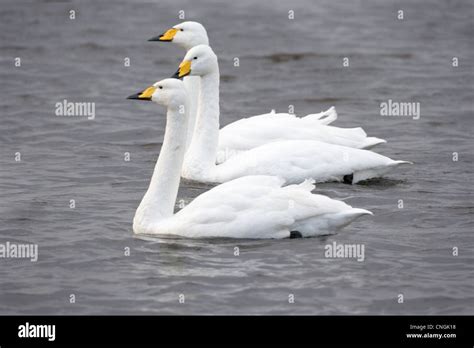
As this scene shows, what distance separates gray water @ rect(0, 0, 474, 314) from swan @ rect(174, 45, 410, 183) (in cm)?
23

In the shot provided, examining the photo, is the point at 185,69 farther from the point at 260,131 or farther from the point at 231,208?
the point at 231,208

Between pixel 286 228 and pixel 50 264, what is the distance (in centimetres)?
228

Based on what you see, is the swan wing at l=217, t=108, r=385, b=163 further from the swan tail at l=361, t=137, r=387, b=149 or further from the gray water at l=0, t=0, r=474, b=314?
the gray water at l=0, t=0, r=474, b=314

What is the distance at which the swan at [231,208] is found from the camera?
37.8 feet

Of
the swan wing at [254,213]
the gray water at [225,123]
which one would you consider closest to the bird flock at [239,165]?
the swan wing at [254,213]

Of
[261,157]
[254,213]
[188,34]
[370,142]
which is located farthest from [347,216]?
[188,34]

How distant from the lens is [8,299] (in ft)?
33.8

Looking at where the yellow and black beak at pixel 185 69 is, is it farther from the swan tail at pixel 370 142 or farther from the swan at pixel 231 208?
the swan tail at pixel 370 142

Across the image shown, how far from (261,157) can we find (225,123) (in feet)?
16.0

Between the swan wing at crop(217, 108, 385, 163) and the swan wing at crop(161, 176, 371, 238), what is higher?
the swan wing at crop(217, 108, 385, 163)

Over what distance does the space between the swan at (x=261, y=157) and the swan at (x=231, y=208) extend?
1888 mm

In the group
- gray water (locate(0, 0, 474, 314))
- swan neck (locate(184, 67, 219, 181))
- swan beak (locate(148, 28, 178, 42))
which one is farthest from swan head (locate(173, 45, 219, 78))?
gray water (locate(0, 0, 474, 314))

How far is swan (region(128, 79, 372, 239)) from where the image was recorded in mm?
11508

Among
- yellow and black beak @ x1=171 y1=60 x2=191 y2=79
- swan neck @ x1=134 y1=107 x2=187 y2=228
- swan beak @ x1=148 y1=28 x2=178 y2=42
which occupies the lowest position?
swan neck @ x1=134 y1=107 x2=187 y2=228
